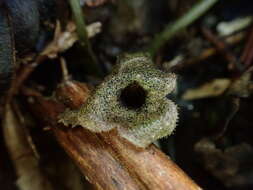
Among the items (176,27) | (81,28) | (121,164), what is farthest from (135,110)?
(176,27)

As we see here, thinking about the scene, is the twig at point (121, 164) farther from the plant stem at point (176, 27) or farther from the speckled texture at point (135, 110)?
the plant stem at point (176, 27)

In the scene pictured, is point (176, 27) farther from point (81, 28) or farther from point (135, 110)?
point (135, 110)

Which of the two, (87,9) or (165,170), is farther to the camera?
(87,9)

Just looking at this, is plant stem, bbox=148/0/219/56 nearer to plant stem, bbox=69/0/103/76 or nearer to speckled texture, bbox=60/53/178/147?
plant stem, bbox=69/0/103/76

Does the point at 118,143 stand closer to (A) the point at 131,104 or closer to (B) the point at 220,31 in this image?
(A) the point at 131,104

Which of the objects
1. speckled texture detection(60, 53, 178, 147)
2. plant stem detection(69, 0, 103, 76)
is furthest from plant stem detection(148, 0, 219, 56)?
speckled texture detection(60, 53, 178, 147)

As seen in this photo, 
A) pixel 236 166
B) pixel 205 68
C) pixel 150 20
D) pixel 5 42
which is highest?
pixel 150 20

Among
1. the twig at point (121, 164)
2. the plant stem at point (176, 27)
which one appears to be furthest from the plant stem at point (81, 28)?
the twig at point (121, 164)

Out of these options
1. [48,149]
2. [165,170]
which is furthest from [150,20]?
[165,170]
